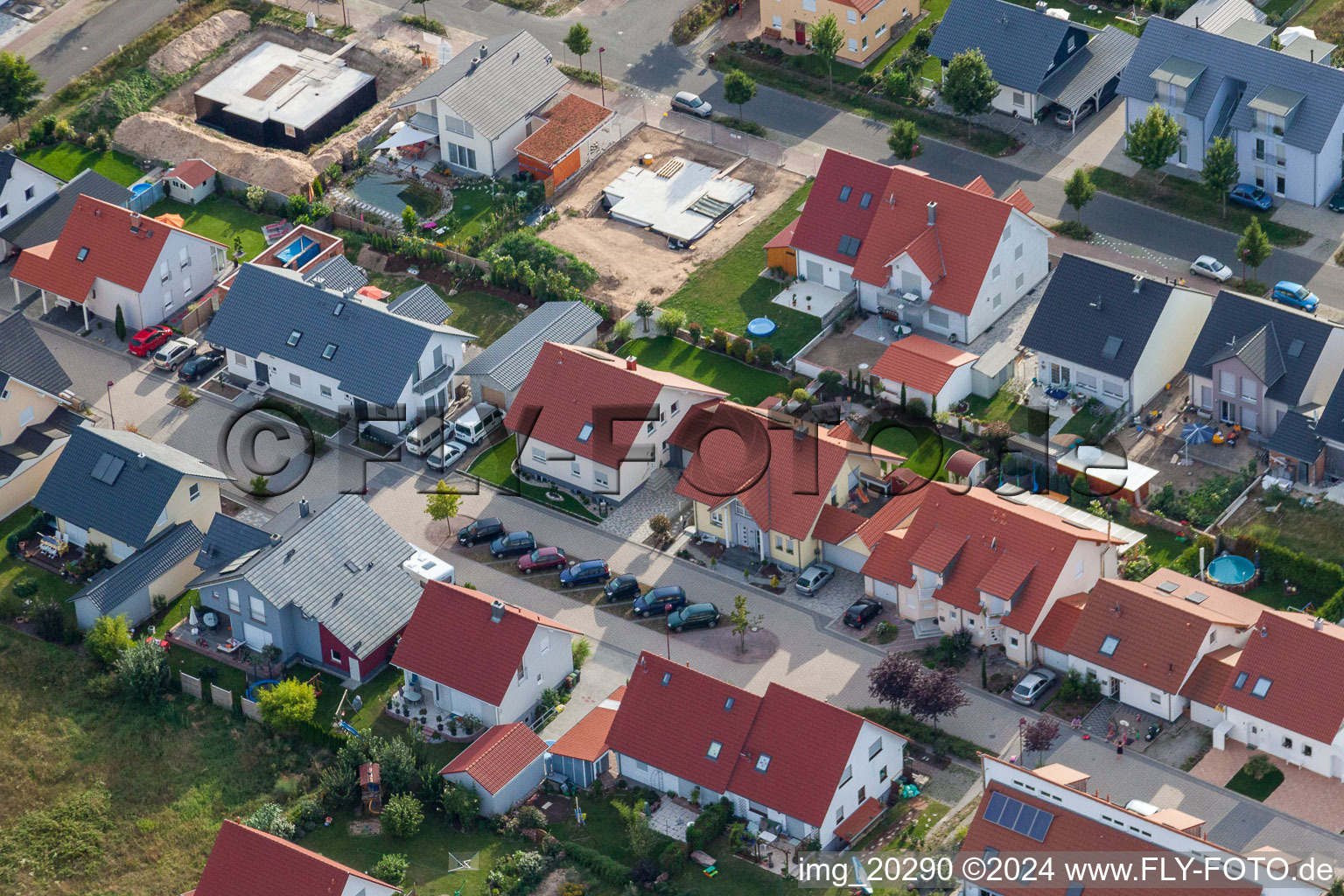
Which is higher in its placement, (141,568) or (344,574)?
(344,574)

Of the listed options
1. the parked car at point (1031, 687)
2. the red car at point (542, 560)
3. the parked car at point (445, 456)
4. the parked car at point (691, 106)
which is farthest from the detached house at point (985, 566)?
the parked car at point (691, 106)

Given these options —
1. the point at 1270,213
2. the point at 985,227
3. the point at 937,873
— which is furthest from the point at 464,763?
the point at 1270,213

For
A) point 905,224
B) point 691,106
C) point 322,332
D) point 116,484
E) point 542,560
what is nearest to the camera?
point 542,560

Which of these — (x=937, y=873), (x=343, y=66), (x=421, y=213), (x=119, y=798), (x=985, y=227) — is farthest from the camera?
(x=343, y=66)

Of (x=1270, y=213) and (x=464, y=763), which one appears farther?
(x=1270, y=213)

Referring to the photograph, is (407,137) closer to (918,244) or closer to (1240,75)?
(918,244)

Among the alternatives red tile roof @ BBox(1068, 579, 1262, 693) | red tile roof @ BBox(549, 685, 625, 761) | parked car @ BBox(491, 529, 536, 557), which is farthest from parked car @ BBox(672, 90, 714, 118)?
red tile roof @ BBox(1068, 579, 1262, 693)

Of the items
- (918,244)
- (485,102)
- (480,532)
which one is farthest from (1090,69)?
(480,532)

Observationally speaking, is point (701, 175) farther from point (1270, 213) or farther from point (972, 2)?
point (1270, 213)
